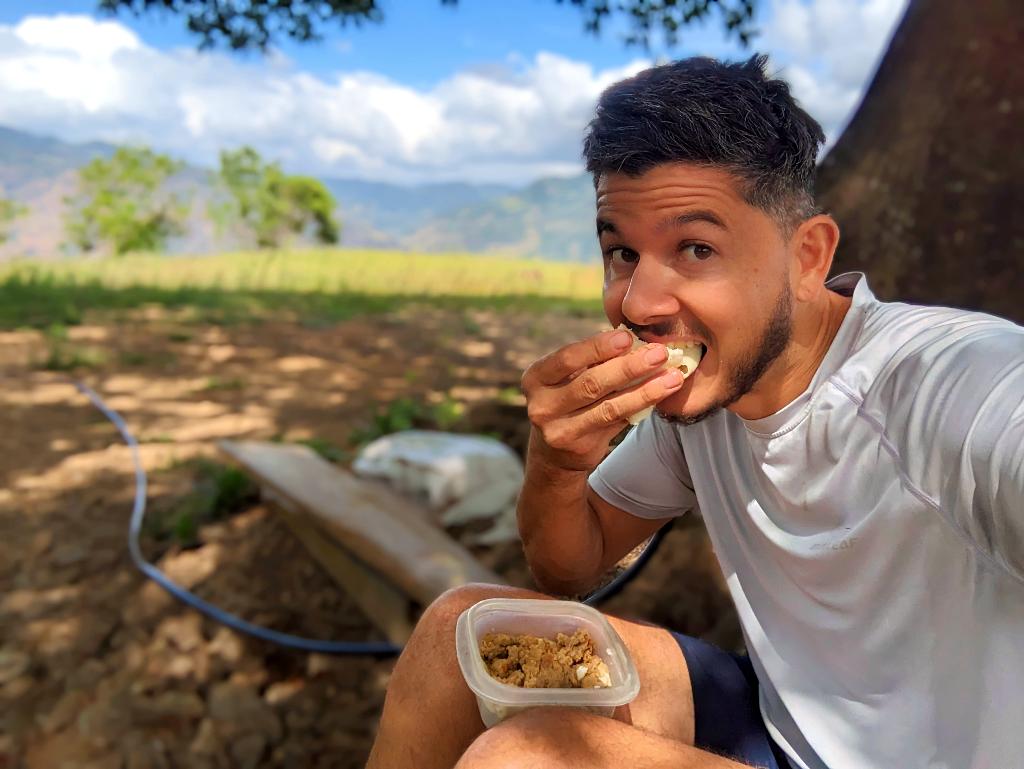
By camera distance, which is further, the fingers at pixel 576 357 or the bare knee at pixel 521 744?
the fingers at pixel 576 357

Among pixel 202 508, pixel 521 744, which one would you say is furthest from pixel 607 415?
pixel 202 508

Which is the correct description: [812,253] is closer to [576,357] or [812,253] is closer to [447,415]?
[576,357]

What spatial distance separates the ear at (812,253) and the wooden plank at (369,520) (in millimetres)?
1446

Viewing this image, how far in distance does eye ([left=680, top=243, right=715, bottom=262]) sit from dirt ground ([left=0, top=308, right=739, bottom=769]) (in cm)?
181

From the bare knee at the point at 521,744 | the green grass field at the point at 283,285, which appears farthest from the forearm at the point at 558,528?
the green grass field at the point at 283,285

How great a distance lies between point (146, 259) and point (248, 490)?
11.3 meters

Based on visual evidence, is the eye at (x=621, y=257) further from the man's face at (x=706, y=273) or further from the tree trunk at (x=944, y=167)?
the tree trunk at (x=944, y=167)

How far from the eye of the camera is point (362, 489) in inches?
141

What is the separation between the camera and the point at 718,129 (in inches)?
52.4

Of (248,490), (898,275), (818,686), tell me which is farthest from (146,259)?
(818,686)

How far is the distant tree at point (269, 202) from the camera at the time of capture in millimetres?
40938

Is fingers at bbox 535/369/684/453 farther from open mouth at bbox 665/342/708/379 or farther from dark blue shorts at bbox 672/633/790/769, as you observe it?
dark blue shorts at bbox 672/633/790/769

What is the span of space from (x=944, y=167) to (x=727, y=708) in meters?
2.17

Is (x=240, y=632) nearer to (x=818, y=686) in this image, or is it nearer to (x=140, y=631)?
(x=140, y=631)
